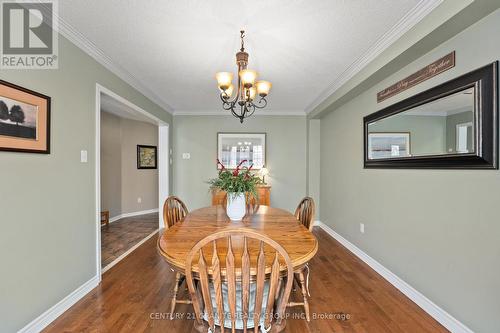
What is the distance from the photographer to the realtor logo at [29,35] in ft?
5.08

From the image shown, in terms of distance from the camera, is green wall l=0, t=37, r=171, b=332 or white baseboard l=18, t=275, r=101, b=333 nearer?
green wall l=0, t=37, r=171, b=332

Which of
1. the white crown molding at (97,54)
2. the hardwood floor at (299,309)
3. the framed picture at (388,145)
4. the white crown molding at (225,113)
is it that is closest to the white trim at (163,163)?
the white crown molding at (225,113)

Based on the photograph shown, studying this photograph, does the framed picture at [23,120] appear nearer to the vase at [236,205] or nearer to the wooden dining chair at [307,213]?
the vase at [236,205]

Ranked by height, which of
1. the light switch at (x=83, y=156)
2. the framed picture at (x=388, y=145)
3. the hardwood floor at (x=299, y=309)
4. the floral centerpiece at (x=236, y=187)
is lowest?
the hardwood floor at (x=299, y=309)

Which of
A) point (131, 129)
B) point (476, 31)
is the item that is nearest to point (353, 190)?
point (476, 31)

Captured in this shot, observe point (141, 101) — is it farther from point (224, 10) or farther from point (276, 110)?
point (276, 110)

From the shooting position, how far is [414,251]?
6.98ft

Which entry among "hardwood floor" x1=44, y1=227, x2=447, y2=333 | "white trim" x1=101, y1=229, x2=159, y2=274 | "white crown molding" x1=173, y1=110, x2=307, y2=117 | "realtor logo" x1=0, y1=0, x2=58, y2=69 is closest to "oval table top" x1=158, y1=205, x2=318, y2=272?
"hardwood floor" x1=44, y1=227, x2=447, y2=333

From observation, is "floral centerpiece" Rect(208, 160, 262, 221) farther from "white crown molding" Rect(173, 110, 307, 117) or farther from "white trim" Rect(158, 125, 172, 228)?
"white crown molding" Rect(173, 110, 307, 117)

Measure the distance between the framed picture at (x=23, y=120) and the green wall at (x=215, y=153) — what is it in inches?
120

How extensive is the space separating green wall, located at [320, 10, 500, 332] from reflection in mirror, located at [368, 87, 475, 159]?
17 centimetres

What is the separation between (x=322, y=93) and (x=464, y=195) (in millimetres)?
2427

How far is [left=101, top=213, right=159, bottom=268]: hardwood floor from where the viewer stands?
3.17 meters

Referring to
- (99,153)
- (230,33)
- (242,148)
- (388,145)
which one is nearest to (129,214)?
(242,148)
